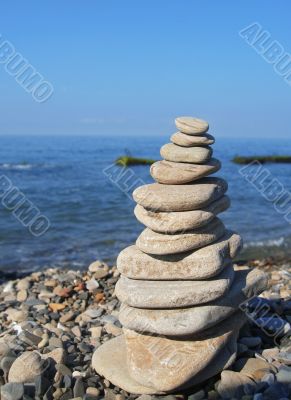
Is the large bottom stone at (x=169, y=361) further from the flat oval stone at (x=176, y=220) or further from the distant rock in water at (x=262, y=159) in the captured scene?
the distant rock in water at (x=262, y=159)

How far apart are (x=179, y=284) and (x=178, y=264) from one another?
19 centimetres

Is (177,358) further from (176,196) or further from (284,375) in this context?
(176,196)

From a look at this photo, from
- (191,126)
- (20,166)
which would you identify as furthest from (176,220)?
(20,166)

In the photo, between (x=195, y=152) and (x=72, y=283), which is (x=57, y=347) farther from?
(x=72, y=283)

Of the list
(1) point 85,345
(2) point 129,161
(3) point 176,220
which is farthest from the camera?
(2) point 129,161

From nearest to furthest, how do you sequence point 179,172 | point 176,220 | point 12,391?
point 12,391 < point 176,220 < point 179,172

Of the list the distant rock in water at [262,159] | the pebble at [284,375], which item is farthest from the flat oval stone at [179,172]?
the distant rock in water at [262,159]

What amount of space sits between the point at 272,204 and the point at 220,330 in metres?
17.1

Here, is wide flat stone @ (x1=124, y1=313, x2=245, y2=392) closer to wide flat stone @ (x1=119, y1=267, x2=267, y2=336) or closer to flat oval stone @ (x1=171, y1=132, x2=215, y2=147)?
wide flat stone @ (x1=119, y1=267, x2=267, y2=336)

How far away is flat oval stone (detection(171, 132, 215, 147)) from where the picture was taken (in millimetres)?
5348

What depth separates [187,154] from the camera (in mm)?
5297

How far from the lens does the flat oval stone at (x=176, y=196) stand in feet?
16.5

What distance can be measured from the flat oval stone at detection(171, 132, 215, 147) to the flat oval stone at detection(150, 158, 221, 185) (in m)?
0.22

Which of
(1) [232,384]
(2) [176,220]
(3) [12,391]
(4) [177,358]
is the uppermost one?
(2) [176,220]
